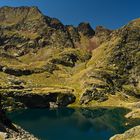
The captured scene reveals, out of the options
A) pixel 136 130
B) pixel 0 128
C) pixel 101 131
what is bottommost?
pixel 101 131

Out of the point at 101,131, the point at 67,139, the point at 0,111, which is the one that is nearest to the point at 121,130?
the point at 101,131

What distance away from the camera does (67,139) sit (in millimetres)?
155750

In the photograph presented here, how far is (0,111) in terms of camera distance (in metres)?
89.6

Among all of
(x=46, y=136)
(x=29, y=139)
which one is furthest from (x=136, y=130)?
(x=46, y=136)

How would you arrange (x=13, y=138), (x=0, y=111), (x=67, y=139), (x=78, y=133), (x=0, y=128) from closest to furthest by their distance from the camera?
(x=13, y=138) < (x=0, y=128) < (x=0, y=111) < (x=67, y=139) < (x=78, y=133)

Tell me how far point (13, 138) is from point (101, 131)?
118485 millimetres

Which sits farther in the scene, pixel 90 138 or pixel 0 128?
pixel 90 138

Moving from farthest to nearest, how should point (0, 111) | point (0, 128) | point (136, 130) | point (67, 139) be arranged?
point (67, 139)
point (136, 130)
point (0, 111)
point (0, 128)

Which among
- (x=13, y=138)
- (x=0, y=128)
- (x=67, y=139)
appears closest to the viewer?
(x=13, y=138)

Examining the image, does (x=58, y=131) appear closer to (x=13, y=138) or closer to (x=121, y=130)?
(x=121, y=130)

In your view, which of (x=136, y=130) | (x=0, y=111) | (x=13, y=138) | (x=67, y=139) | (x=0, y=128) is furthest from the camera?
(x=67, y=139)

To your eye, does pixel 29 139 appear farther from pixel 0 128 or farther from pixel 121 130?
pixel 121 130

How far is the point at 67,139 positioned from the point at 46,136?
1204cm

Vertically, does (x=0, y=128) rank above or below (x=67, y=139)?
→ above
